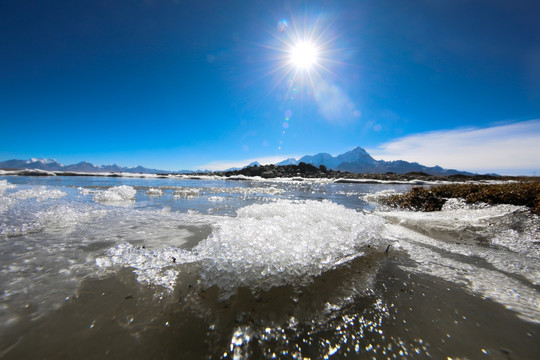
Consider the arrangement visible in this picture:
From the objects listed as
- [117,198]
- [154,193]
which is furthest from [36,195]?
[154,193]

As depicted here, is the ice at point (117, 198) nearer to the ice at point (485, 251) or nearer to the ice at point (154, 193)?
the ice at point (154, 193)

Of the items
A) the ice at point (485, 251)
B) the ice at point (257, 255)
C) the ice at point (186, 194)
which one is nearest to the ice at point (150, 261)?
the ice at point (257, 255)

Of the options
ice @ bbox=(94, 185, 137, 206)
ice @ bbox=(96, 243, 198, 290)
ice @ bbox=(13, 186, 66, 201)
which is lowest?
ice @ bbox=(96, 243, 198, 290)

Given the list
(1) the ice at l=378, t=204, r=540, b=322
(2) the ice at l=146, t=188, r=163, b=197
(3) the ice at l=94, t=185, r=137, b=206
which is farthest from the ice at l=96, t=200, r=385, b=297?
(2) the ice at l=146, t=188, r=163, b=197

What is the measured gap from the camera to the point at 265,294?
6.93 feet

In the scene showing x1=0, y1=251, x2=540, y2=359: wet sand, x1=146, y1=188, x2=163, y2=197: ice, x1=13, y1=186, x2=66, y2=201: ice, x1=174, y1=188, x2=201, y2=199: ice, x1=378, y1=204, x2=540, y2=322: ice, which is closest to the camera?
x1=0, y1=251, x2=540, y2=359: wet sand

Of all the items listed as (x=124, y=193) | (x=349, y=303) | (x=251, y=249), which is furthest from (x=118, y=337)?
(x=124, y=193)

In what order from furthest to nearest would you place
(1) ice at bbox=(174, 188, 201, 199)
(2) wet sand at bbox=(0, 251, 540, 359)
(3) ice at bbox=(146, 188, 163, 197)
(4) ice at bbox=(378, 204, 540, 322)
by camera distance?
1. (3) ice at bbox=(146, 188, 163, 197)
2. (1) ice at bbox=(174, 188, 201, 199)
3. (4) ice at bbox=(378, 204, 540, 322)
4. (2) wet sand at bbox=(0, 251, 540, 359)

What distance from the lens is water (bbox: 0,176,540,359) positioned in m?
1.53

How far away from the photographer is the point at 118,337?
1.56 m

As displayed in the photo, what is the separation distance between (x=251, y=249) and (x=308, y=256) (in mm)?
740

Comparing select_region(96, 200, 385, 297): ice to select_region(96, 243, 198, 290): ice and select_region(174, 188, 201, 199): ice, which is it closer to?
select_region(96, 243, 198, 290): ice

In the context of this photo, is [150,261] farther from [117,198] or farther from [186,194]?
[186,194]

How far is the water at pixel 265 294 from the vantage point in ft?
5.02
